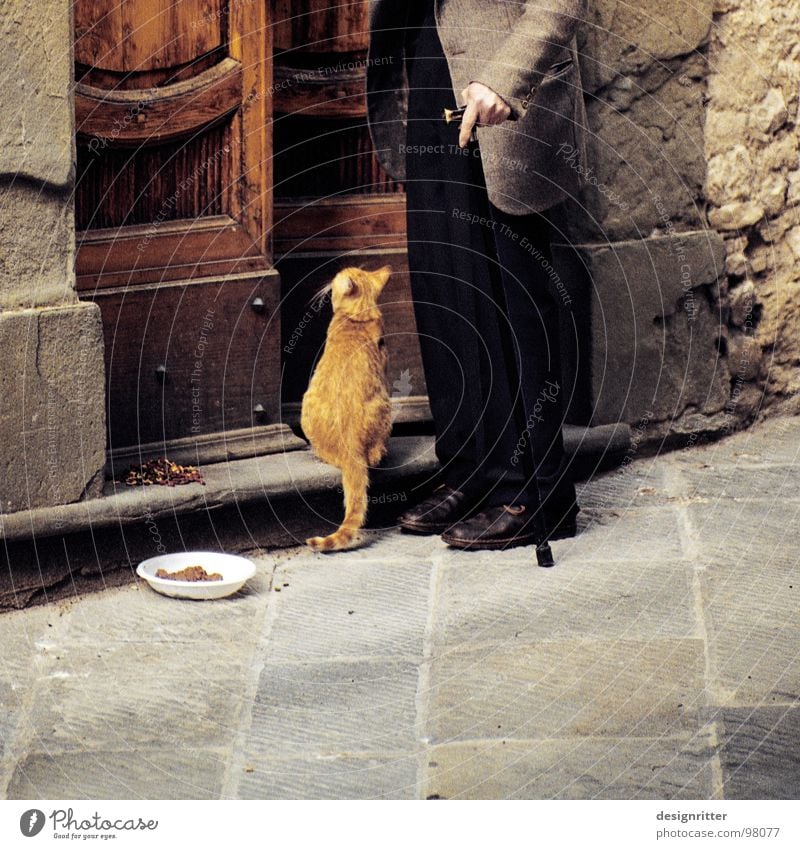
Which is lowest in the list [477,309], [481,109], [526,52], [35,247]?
[477,309]

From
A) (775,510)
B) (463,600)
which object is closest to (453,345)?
(463,600)

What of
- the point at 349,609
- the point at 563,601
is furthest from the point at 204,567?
the point at 563,601

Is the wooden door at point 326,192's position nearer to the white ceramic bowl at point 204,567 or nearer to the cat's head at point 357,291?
the cat's head at point 357,291

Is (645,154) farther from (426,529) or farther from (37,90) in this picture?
(37,90)

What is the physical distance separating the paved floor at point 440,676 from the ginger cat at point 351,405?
15 cm

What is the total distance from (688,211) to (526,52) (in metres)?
1.21

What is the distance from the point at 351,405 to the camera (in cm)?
373

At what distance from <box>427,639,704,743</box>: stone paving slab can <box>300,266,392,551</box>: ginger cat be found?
28.3 inches

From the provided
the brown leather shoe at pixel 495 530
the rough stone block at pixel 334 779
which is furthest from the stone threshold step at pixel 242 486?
the rough stone block at pixel 334 779

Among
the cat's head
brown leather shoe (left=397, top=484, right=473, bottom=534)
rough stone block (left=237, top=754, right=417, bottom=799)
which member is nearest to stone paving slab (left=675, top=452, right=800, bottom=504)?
brown leather shoe (left=397, top=484, right=473, bottom=534)

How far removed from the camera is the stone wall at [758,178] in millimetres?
4312

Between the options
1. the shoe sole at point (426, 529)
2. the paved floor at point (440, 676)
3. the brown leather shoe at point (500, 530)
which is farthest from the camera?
the shoe sole at point (426, 529)

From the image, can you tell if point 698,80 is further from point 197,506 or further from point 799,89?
point 197,506

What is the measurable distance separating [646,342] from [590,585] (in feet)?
3.61
